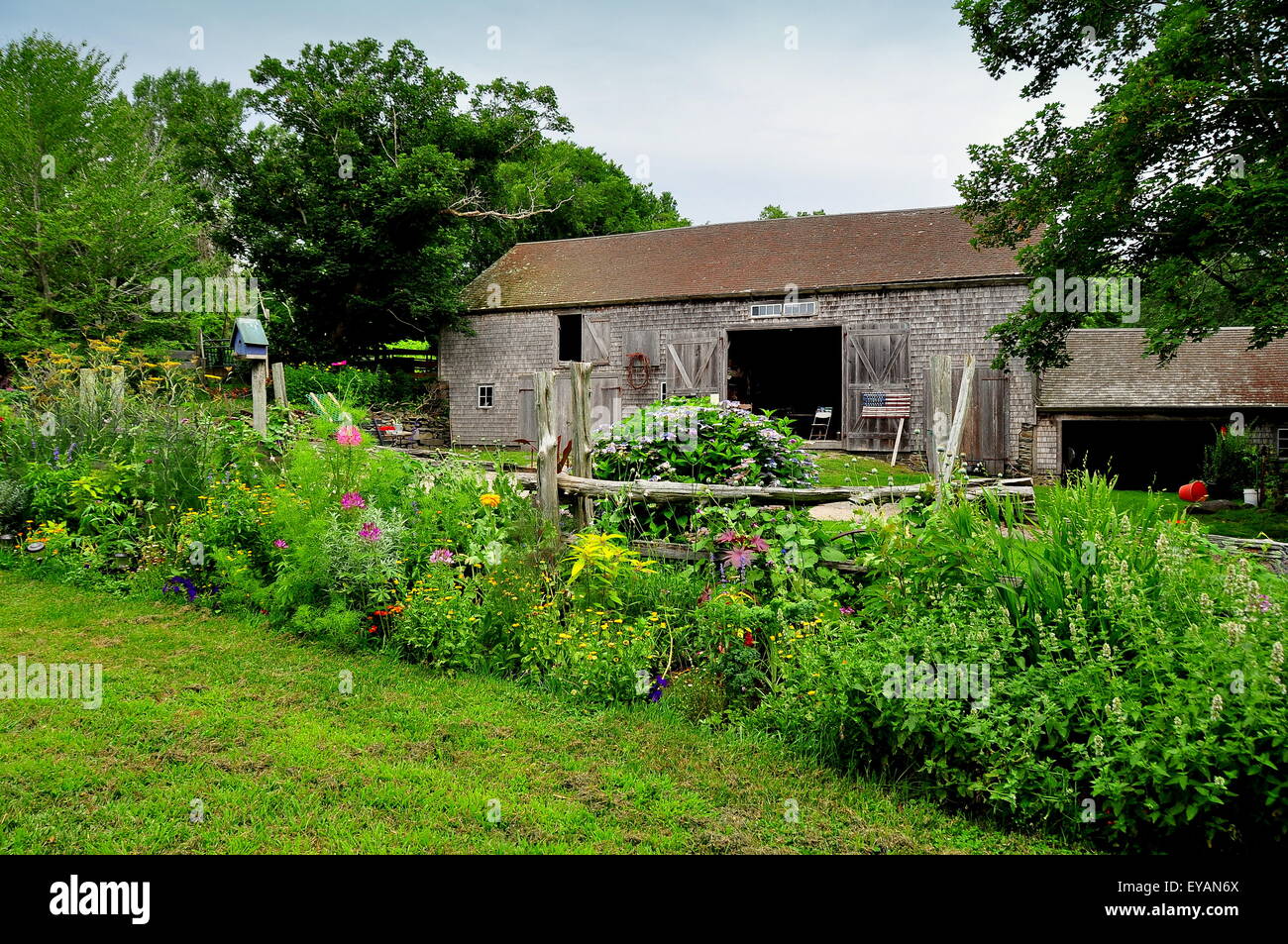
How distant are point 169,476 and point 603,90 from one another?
1784cm

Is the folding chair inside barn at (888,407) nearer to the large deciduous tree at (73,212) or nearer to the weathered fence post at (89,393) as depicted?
the weathered fence post at (89,393)

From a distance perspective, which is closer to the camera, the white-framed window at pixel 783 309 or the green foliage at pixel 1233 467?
the green foliage at pixel 1233 467

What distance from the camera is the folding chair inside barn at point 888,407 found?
18.5 m

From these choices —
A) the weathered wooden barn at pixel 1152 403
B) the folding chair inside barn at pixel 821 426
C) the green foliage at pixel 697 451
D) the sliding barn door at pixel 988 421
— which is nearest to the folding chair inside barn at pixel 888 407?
the sliding barn door at pixel 988 421

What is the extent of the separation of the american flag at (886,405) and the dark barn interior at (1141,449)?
12.9 ft

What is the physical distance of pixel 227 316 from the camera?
24.6m

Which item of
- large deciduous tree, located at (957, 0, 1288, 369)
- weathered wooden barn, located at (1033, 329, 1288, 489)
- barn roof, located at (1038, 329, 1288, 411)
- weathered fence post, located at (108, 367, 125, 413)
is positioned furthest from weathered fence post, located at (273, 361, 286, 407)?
barn roof, located at (1038, 329, 1288, 411)

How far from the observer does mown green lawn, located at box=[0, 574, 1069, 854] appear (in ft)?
10.9

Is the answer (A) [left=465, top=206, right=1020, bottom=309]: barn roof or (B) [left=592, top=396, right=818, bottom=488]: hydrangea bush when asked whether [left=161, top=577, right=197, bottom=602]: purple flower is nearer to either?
(B) [left=592, top=396, right=818, bottom=488]: hydrangea bush

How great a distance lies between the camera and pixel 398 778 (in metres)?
3.84

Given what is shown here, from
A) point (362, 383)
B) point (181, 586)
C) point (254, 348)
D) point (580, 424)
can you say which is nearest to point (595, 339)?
point (362, 383)
